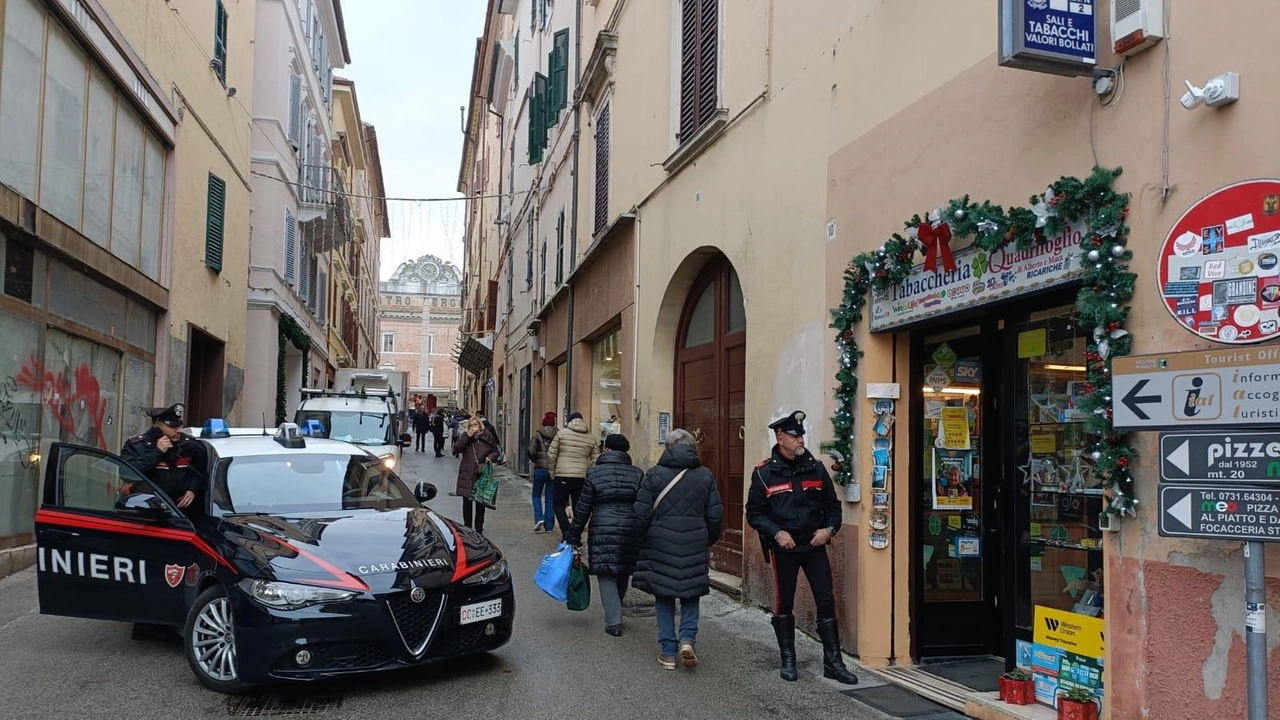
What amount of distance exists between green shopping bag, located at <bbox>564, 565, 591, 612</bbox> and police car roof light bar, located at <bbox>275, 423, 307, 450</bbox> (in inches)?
93.3

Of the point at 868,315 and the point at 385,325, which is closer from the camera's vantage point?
the point at 868,315

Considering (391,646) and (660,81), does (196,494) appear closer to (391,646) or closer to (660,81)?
(391,646)

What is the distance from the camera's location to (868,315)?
24.0 feet

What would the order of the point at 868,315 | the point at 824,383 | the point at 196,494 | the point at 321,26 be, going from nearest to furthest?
the point at 196,494
the point at 868,315
the point at 824,383
the point at 321,26

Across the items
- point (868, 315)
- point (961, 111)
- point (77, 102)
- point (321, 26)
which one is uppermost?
point (321, 26)

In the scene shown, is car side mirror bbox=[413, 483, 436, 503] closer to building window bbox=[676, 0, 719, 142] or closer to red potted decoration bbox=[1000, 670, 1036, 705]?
red potted decoration bbox=[1000, 670, 1036, 705]

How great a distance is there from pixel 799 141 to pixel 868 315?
204cm

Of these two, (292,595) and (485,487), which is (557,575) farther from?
(485,487)

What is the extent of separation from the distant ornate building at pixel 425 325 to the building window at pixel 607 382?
7045cm

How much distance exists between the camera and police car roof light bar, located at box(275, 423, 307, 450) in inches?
303

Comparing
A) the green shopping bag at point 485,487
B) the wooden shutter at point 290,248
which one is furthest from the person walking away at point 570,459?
the wooden shutter at point 290,248

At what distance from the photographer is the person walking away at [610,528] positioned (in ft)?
25.3

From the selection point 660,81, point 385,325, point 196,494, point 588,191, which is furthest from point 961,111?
point 385,325

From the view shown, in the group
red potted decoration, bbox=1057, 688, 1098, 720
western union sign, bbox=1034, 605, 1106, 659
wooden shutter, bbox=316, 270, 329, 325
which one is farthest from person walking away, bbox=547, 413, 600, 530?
wooden shutter, bbox=316, 270, 329, 325
